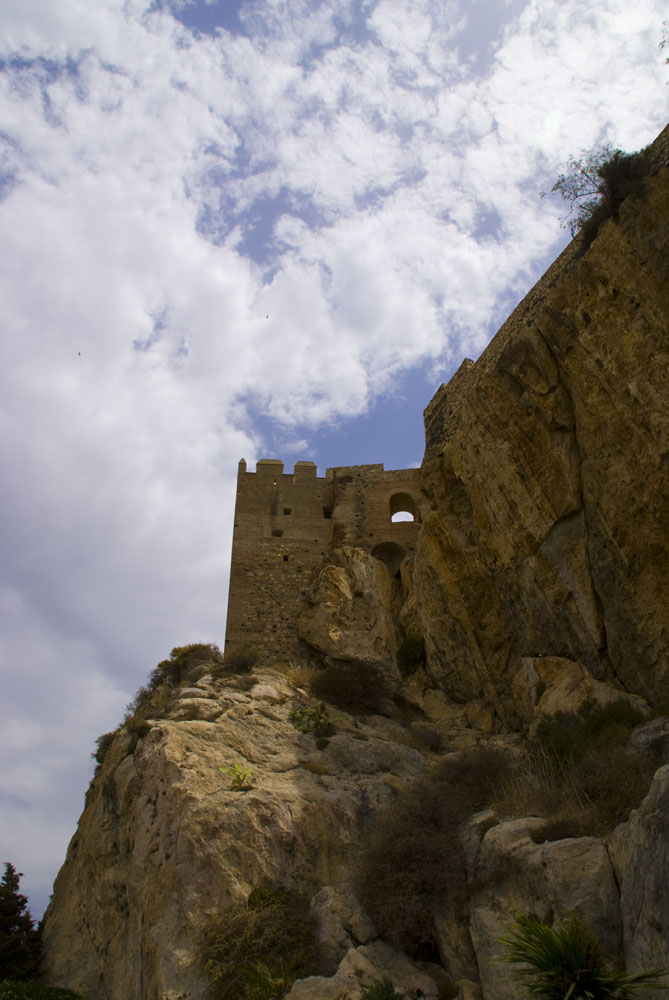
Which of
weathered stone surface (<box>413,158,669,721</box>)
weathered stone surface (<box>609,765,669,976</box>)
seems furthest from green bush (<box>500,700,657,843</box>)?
weathered stone surface (<box>609,765,669,976</box>)

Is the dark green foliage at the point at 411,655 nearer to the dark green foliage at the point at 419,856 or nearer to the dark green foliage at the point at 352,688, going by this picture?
the dark green foliage at the point at 352,688

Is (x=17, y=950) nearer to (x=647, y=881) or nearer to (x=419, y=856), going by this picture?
(x=419, y=856)

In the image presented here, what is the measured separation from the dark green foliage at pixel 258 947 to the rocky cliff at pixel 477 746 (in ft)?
0.19

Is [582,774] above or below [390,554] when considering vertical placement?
below

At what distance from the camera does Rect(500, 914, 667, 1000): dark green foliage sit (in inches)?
256

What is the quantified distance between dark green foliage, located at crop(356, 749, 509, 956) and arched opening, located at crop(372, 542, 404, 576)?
37.1 feet

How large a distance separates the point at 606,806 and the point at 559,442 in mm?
7155

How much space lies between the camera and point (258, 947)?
31.6ft

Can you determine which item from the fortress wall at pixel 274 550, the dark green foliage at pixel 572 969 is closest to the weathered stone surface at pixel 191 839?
the dark green foliage at pixel 572 969

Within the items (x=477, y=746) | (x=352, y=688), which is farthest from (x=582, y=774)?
(x=352, y=688)

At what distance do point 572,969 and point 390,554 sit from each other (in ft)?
56.5

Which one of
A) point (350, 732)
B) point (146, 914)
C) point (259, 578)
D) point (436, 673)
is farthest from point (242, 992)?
point (259, 578)

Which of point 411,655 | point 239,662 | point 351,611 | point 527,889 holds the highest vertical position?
point 351,611

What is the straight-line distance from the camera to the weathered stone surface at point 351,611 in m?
19.6
